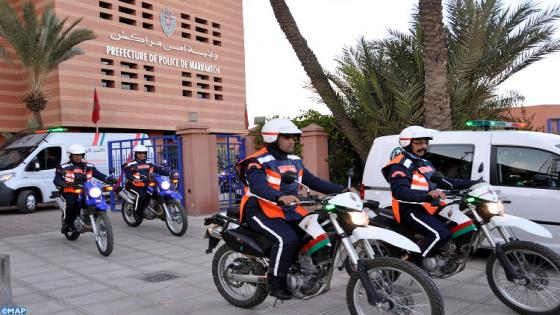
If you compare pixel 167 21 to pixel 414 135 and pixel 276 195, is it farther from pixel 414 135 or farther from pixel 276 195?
pixel 276 195

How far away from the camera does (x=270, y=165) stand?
442 centimetres

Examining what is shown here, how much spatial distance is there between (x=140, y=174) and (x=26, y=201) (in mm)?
6751

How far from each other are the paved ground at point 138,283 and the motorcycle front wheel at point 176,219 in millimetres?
158

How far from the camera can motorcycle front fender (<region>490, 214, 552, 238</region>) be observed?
4.29m

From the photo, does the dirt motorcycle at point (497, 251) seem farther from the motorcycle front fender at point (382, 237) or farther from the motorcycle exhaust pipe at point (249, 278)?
the motorcycle exhaust pipe at point (249, 278)

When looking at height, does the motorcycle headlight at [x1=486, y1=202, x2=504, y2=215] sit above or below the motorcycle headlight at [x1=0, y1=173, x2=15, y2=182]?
below

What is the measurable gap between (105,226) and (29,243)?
94.1 inches

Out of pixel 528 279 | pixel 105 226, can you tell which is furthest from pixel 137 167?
pixel 528 279

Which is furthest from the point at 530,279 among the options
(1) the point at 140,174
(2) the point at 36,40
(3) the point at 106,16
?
(3) the point at 106,16

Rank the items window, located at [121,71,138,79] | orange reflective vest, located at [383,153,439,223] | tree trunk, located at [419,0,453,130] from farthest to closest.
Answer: window, located at [121,71,138,79] → tree trunk, located at [419,0,453,130] → orange reflective vest, located at [383,153,439,223]

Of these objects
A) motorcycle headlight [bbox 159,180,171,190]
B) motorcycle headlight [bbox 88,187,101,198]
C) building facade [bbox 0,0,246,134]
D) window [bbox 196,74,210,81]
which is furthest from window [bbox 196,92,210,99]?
motorcycle headlight [bbox 88,187,101,198]

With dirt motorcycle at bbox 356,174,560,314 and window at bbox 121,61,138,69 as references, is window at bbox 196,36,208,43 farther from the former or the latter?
dirt motorcycle at bbox 356,174,560,314

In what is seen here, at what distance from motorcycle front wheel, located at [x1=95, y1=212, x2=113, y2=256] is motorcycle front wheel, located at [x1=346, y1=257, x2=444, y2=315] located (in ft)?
15.4

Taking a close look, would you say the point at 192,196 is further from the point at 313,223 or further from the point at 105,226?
the point at 313,223
